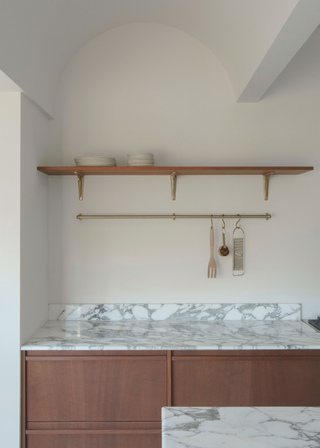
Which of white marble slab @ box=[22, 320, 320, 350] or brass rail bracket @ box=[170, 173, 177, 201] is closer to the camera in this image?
white marble slab @ box=[22, 320, 320, 350]

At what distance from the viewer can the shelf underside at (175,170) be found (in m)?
2.00

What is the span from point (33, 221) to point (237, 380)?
140 centimetres

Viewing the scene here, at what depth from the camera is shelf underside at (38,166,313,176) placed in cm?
200

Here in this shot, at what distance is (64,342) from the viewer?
5.92 feet

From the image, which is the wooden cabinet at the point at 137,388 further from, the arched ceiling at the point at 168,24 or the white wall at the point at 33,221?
the arched ceiling at the point at 168,24

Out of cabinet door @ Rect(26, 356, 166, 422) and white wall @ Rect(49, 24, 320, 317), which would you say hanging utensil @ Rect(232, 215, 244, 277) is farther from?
cabinet door @ Rect(26, 356, 166, 422)

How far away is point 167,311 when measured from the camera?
2.23m

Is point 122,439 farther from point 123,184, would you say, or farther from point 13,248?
point 123,184

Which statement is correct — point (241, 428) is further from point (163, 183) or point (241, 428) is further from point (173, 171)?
point (163, 183)

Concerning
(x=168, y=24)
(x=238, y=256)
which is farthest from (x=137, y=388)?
(x=168, y=24)

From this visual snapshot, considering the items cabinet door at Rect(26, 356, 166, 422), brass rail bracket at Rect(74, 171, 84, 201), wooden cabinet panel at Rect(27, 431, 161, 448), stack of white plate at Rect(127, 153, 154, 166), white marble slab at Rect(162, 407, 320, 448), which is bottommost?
wooden cabinet panel at Rect(27, 431, 161, 448)

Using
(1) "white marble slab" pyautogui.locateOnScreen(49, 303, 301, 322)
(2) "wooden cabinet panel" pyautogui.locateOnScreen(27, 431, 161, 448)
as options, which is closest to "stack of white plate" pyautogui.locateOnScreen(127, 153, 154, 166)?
(1) "white marble slab" pyautogui.locateOnScreen(49, 303, 301, 322)

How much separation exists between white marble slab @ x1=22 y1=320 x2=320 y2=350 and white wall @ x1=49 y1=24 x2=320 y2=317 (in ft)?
0.56

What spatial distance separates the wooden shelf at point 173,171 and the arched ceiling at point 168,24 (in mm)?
406
